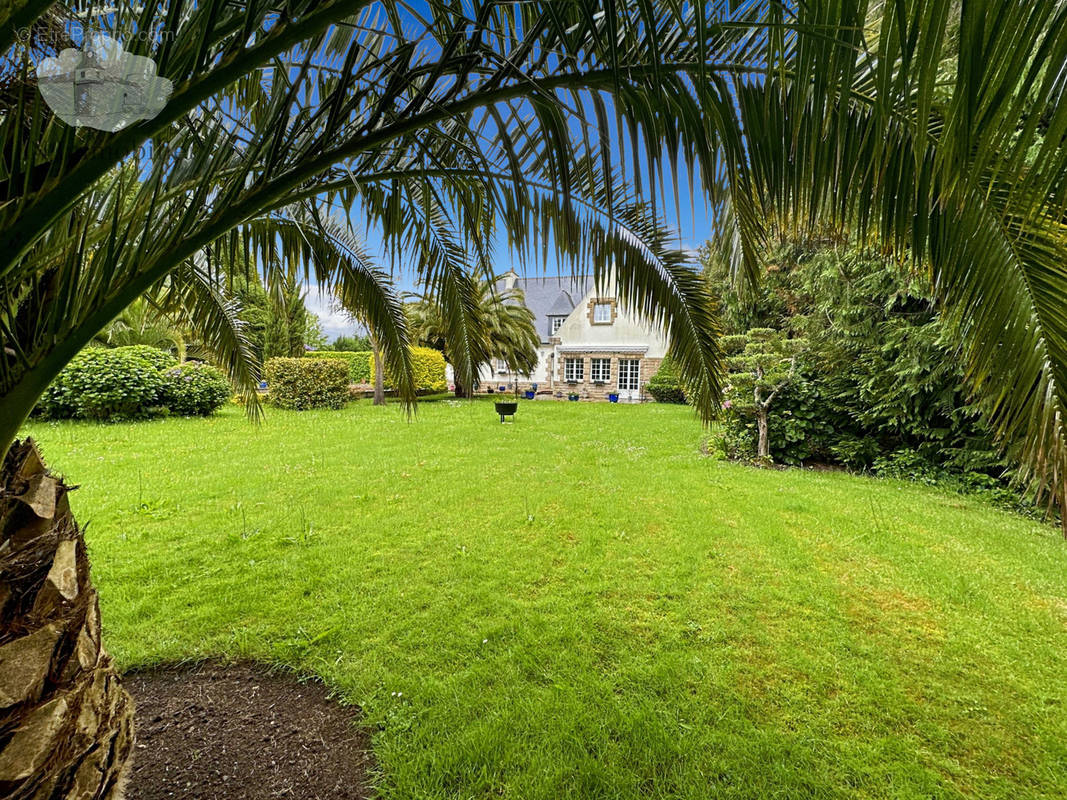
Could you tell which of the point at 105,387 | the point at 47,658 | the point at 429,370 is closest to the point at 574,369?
the point at 429,370

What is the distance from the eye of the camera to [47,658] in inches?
49.1

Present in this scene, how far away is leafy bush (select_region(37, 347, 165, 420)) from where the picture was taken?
9414 mm

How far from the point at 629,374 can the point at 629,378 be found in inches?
7.7

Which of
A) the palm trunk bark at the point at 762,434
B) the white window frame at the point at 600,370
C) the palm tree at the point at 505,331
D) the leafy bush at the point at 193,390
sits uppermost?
the palm tree at the point at 505,331

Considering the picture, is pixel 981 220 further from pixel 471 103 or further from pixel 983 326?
pixel 471 103

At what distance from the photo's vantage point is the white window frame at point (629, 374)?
69.8ft

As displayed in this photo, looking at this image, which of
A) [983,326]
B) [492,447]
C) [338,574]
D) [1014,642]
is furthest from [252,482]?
[1014,642]

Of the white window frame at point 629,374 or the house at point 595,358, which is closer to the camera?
the house at point 595,358

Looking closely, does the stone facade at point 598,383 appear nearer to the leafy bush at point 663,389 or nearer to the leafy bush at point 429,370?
the leafy bush at point 663,389

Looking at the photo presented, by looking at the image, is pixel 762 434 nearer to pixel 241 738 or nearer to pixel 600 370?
pixel 241 738

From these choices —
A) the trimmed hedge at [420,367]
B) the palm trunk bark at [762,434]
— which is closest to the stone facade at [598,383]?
the trimmed hedge at [420,367]

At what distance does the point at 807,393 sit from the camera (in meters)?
8.20

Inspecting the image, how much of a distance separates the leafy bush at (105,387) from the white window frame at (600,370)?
54.6ft

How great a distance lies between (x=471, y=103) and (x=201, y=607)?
3.75 metres
